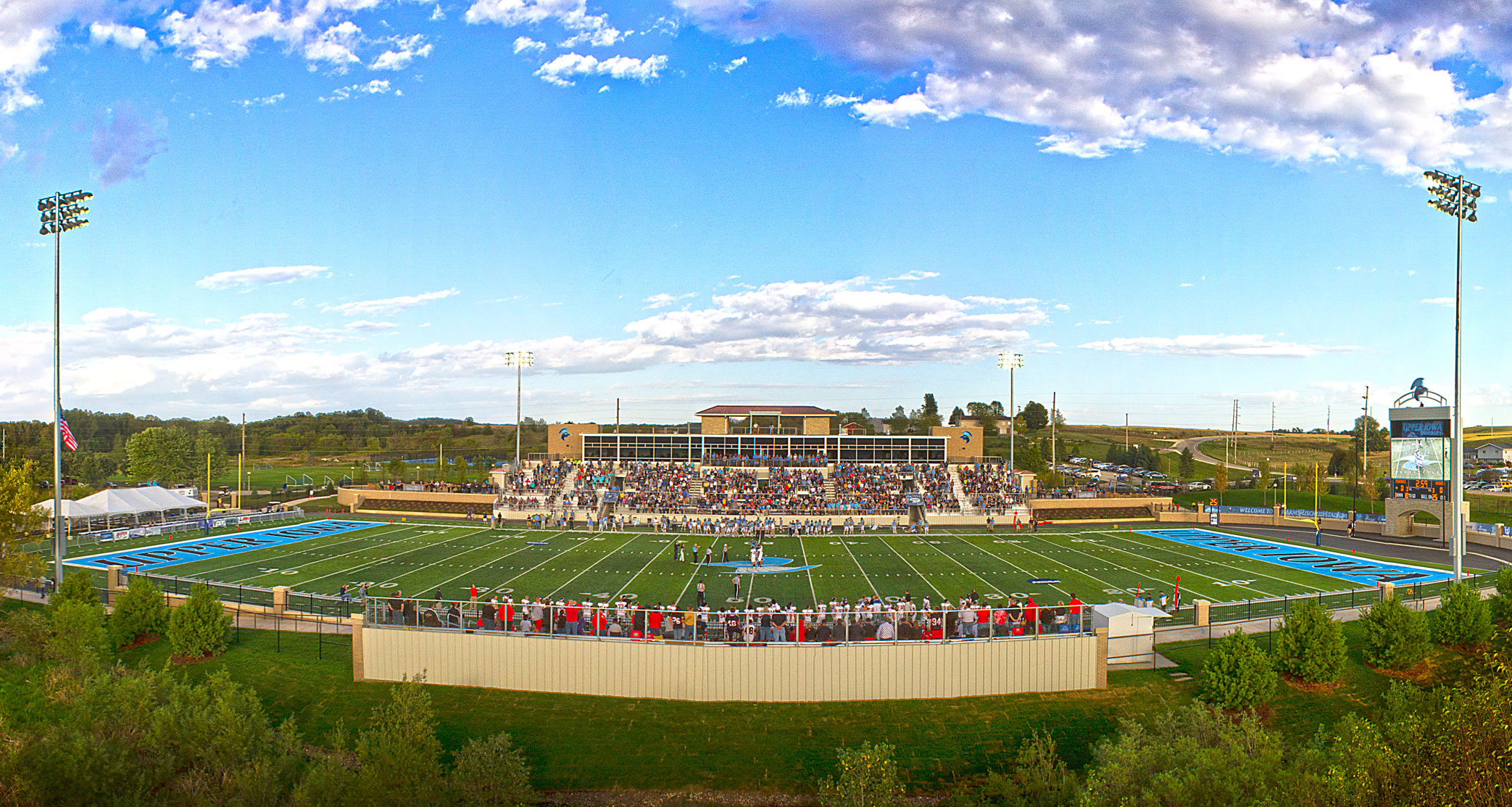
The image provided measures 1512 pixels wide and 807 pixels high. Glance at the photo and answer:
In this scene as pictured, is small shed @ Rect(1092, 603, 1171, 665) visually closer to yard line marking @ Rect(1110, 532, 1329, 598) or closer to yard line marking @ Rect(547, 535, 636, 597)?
yard line marking @ Rect(1110, 532, 1329, 598)

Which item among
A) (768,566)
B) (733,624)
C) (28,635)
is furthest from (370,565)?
(733,624)

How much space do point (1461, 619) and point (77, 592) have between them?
33.6m

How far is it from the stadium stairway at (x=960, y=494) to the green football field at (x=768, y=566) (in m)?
7.35

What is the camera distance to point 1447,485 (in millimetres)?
40844

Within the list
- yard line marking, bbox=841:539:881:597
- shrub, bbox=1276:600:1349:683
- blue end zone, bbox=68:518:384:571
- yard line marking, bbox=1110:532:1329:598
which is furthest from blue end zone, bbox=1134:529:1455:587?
blue end zone, bbox=68:518:384:571

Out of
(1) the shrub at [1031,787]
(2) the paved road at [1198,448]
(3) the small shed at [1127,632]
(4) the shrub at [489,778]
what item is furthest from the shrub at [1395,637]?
(2) the paved road at [1198,448]

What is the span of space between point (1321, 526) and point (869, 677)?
43910mm

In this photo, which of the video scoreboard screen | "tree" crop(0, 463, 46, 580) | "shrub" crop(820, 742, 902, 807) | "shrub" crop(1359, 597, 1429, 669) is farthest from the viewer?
the video scoreboard screen

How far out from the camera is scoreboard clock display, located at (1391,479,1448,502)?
41.0 meters

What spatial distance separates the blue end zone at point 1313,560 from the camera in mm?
31969

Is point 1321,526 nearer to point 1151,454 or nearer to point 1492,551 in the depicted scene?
point 1492,551

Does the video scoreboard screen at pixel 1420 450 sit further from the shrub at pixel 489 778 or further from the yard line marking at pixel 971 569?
the shrub at pixel 489 778

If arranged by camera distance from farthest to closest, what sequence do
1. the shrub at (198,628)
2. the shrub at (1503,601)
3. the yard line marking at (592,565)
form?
1. the yard line marking at (592,565)
2. the shrub at (198,628)
3. the shrub at (1503,601)

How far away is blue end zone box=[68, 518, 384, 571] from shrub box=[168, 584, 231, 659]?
16.7 m
